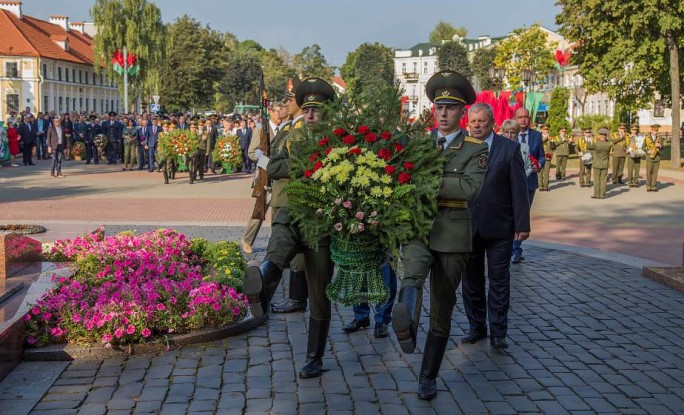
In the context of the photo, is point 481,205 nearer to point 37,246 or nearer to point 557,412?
point 557,412

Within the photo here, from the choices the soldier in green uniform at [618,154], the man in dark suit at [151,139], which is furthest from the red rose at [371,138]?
the man in dark suit at [151,139]

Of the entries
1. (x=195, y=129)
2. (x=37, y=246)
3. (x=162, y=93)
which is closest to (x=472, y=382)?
(x=37, y=246)

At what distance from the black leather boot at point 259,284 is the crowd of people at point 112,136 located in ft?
71.4

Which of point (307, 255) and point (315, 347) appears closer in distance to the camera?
point (307, 255)

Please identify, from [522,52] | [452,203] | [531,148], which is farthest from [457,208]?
[522,52]

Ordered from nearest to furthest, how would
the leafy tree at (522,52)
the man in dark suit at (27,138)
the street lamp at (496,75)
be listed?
the man in dark suit at (27,138), the street lamp at (496,75), the leafy tree at (522,52)

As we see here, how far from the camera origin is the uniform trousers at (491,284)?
6934 mm

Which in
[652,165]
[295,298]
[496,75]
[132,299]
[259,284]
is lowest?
[295,298]

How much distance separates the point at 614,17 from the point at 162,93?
42217 mm

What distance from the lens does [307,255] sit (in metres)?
5.65

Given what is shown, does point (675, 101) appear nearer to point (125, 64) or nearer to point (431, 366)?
point (431, 366)

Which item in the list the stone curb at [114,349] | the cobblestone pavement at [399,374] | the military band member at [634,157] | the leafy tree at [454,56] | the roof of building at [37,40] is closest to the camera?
the cobblestone pavement at [399,374]

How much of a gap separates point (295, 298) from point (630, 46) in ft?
104

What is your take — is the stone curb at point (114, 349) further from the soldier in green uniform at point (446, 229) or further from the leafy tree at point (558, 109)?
the leafy tree at point (558, 109)
